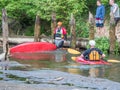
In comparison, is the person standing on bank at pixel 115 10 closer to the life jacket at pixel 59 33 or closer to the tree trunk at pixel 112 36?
the tree trunk at pixel 112 36

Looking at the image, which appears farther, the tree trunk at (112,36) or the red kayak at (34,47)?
the red kayak at (34,47)

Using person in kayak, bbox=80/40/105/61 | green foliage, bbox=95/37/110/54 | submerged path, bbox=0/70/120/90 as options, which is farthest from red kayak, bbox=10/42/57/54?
submerged path, bbox=0/70/120/90

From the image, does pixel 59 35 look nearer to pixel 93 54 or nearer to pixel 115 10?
pixel 115 10

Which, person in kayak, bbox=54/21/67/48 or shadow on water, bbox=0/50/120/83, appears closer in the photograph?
shadow on water, bbox=0/50/120/83

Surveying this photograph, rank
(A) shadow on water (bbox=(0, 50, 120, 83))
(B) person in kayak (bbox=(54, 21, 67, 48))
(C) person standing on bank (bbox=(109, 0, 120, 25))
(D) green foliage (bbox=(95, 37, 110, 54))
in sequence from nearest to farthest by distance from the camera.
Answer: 1. (A) shadow on water (bbox=(0, 50, 120, 83))
2. (C) person standing on bank (bbox=(109, 0, 120, 25))
3. (D) green foliage (bbox=(95, 37, 110, 54))
4. (B) person in kayak (bbox=(54, 21, 67, 48))

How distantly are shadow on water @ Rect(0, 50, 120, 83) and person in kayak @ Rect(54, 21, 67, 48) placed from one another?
7.22 feet

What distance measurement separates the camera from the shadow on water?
55.0ft

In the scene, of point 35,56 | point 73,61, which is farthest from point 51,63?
point 35,56

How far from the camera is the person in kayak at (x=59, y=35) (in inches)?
985

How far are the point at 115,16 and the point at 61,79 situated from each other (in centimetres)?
852

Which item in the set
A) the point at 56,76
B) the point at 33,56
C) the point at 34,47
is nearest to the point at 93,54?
the point at 56,76

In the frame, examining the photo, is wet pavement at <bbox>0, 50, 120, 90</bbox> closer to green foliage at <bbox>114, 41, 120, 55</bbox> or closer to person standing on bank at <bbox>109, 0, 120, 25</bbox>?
green foliage at <bbox>114, 41, 120, 55</bbox>

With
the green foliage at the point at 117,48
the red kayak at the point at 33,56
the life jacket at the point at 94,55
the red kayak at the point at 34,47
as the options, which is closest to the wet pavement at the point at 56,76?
the life jacket at the point at 94,55

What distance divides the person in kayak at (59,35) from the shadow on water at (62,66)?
2201 mm
